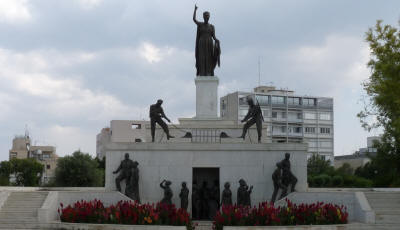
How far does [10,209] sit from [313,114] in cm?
6464

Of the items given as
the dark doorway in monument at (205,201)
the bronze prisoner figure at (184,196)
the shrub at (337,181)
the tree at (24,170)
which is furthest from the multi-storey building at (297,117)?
the bronze prisoner figure at (184,196)

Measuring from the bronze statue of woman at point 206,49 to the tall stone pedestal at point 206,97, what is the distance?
582 millimetres

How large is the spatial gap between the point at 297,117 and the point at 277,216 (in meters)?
63.4

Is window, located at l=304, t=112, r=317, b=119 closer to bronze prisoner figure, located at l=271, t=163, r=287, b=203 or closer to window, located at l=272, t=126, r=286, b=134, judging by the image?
window, located at l=272, t=126, r=286, b=134

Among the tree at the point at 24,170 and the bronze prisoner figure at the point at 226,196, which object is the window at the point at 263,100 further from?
the bronze prisoner figure at the point at 226,196

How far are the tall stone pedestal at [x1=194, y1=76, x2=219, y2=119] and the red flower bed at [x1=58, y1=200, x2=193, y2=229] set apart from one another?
9536 millimetres

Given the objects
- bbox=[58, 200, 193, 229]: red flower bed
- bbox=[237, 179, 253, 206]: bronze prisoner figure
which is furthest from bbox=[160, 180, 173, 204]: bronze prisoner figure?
bbox=[237, 179, 253, 206]: bronze prisoner figure

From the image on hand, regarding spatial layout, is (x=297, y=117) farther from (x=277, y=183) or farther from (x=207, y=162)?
(x=277, y=183)

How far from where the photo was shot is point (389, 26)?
2233cm

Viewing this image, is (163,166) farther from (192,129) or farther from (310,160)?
(310,160)

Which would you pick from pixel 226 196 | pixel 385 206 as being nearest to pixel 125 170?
pixel 226 196

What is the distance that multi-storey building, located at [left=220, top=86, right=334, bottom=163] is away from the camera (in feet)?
250

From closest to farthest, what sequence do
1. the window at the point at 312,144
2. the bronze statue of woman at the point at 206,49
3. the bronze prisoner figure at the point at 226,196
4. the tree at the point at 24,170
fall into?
the bronze prisoner figure at the point at 226,196, the bronze statue of woman at the point at 206,49, the tree at the point at 24,170, the window at the point at 312,144

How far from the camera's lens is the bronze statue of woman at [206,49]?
25.9m
